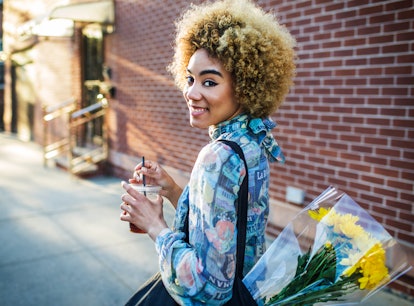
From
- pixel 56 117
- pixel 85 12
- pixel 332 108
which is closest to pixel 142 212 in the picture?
pixel 332 108

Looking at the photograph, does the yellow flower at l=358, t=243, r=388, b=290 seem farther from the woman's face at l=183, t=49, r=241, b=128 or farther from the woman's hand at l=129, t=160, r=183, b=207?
the woman's hand at l=129, t=160, r=183, b=207

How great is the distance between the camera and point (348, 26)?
3469 millimetres

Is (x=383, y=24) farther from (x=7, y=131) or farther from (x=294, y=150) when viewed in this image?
(x=7, y=131)

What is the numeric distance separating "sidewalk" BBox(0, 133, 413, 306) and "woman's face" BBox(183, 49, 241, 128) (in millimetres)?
2239

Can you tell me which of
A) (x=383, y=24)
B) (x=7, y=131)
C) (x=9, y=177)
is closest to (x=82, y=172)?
(x=9, y=177)

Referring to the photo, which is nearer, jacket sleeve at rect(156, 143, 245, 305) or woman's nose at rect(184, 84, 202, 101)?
jacket sleeve at rect(156, 143, 245, 305)

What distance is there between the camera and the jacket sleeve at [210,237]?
4.10ft

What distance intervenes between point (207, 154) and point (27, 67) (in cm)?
1309

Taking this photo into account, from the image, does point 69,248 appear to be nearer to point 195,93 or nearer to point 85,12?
point 195,93

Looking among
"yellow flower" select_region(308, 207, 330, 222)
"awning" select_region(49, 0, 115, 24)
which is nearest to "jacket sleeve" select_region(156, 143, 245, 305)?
"yellow flower" select_region(308, 207, 330, 222)

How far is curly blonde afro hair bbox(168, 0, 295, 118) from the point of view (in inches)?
57.9

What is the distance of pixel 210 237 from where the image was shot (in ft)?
4.09

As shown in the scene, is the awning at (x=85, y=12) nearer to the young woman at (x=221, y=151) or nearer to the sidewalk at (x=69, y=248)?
the sidewalk at (x=69, y=248)

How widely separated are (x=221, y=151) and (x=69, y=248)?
137 inches
